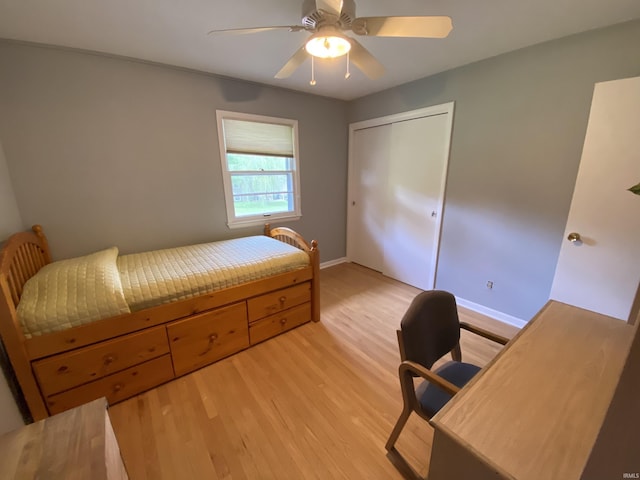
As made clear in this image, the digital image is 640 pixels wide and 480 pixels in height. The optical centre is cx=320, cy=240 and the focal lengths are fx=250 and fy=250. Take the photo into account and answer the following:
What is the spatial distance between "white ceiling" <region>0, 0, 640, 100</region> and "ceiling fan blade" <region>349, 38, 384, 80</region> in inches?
11.2

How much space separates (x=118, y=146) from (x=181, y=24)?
1.18 metres

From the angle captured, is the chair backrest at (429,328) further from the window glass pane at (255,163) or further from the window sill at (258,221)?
the window glass pane at (255,163)

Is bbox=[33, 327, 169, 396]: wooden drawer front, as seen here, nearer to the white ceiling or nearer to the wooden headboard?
the wooden headboard

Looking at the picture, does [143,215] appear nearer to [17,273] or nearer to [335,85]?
[17,273]

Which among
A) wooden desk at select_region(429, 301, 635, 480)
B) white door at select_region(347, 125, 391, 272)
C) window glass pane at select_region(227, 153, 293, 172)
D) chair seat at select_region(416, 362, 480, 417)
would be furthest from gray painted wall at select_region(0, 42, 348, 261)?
wooden desk at select_region(429, 301, 635, 480)

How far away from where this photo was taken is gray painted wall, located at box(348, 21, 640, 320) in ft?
5.99

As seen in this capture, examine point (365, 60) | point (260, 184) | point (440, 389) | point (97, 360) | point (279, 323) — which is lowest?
point (279, 323)

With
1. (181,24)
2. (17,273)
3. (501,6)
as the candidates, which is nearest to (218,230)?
(17,273)

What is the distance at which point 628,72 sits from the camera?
1.66 metres

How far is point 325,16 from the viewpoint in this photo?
3.95 feet

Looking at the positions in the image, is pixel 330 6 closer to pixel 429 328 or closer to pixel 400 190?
pixel 429 328

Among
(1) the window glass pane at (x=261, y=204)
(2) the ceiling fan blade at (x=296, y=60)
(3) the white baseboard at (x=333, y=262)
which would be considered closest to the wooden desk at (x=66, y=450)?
(2) the ceiling fan blade at (x=296, y=60)

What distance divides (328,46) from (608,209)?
215cm

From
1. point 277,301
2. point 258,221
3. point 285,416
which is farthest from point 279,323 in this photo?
point 258,221
